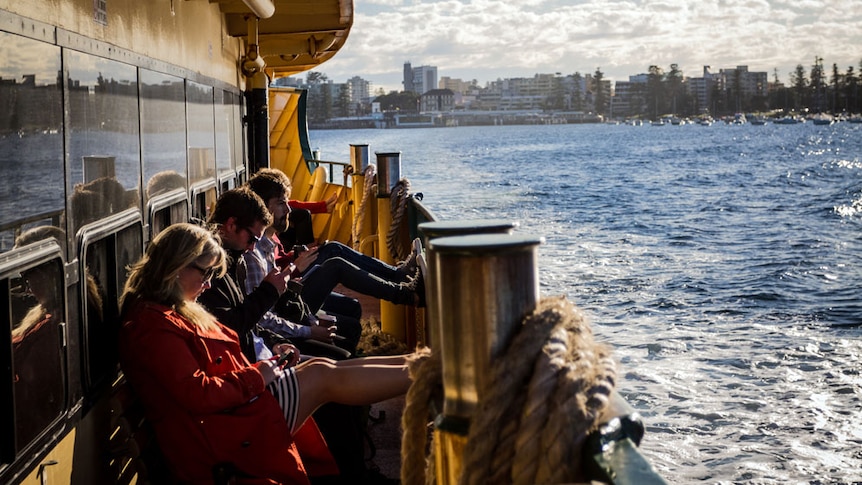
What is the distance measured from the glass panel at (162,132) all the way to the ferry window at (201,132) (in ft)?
0.91

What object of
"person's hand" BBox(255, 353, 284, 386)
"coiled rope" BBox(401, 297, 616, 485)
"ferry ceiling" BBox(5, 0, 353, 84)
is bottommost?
"person's hand" BBox(255, 353, 284, 386)

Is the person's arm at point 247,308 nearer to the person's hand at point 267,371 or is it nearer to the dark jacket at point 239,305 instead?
the dark jacket at point 239,305

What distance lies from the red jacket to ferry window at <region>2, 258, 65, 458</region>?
1.33 ft

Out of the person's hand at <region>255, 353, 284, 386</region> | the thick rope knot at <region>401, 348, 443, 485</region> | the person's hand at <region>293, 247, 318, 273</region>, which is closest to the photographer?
the thick rope knot at <region>401, 348, 443, 485</region>

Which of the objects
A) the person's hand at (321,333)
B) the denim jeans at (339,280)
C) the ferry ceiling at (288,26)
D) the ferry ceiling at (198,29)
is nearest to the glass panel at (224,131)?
the ferry ceiling at (198,29)

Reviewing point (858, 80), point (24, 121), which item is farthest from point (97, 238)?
point (858, 80)

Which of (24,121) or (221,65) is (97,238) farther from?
(221,65)

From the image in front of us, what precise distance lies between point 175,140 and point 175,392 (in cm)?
203

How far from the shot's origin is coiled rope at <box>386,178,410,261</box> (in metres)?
6.67

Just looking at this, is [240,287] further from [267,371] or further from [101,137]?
[101,137]

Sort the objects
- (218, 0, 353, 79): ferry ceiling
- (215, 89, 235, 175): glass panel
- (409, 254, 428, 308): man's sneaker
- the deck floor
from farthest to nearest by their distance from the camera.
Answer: (218, 0, 353, 79): ferry ceiling
(215, 89, 235, 175): glass panel
(409, 254, 428, 308): man's sneaker
the deck floor

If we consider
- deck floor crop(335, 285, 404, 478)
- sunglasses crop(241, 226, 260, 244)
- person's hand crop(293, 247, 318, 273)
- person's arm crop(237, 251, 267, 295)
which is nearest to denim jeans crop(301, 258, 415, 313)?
person's hand crop(293, 247, 318, 273)

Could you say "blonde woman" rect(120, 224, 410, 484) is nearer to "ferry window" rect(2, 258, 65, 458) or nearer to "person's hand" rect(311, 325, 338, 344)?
"ferry window" rect(2, 258, 65, 458)

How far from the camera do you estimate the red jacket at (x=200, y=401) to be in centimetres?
313
